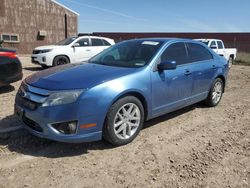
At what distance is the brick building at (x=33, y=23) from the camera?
798 inches

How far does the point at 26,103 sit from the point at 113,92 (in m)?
1.20

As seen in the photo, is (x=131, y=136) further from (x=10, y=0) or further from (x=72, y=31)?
(x=72, y=31)

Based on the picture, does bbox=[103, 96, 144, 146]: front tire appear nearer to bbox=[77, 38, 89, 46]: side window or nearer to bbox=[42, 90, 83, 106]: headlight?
bbox=[42, 90, 83, 106]: headlight

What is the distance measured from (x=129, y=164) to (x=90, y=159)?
516 millimetres

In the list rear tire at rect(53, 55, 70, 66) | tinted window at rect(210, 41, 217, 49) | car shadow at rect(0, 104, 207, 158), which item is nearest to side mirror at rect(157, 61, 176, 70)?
car shadow at rect(0, 104, 207, 158)

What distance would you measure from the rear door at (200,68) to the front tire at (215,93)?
0.75 ft

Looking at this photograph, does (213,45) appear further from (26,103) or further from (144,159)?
(26,103)

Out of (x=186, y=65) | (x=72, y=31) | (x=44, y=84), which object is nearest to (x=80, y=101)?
(x=44, y=84)

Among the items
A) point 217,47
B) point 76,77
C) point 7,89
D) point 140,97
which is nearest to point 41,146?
point 76,77

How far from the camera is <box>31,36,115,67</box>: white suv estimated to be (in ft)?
37.0

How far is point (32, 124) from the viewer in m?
3.66

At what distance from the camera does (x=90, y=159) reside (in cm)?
352

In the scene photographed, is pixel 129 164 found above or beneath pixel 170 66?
beneath

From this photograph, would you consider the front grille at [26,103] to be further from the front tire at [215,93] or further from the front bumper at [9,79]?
the front tire at [215,93]
